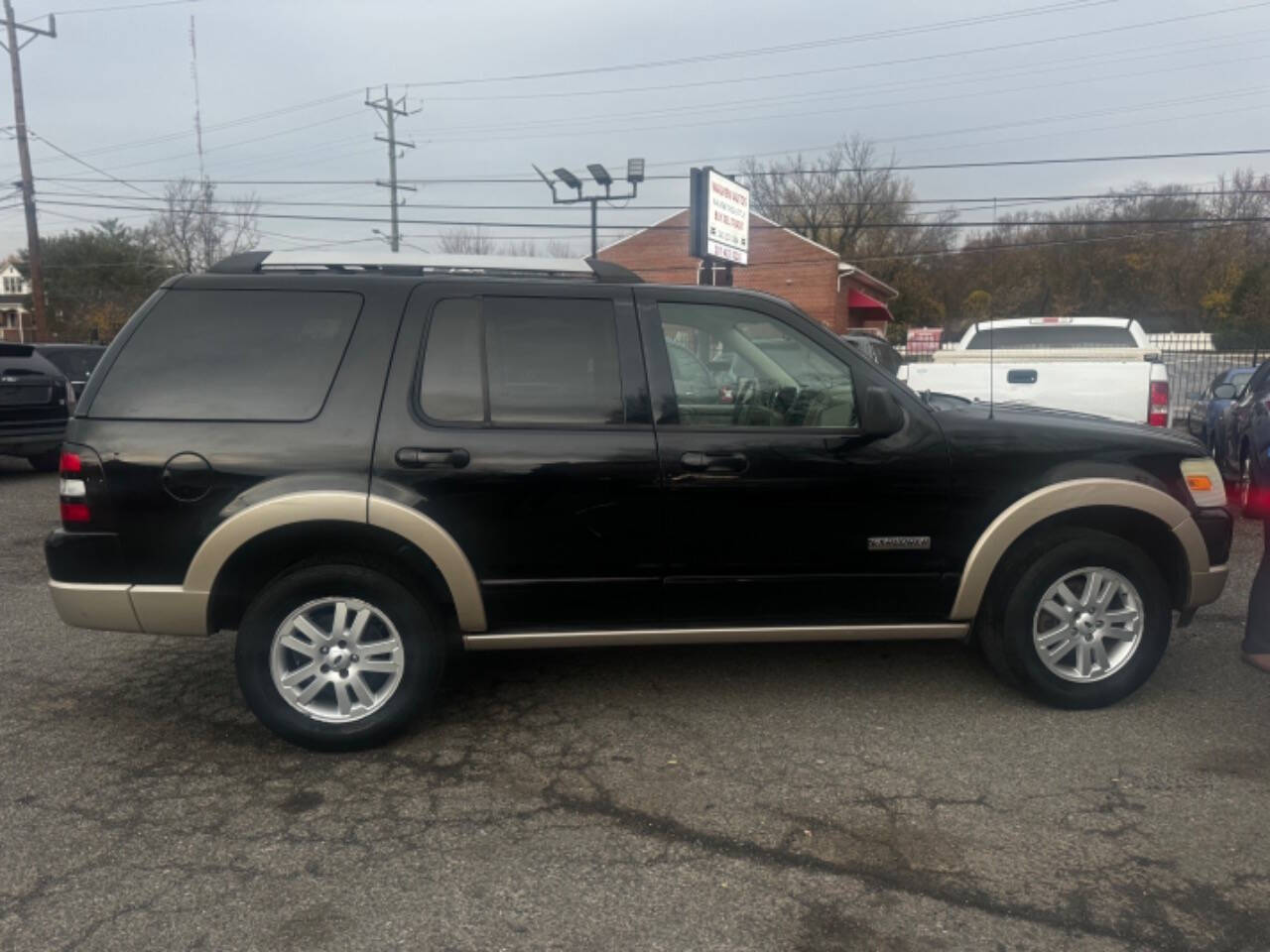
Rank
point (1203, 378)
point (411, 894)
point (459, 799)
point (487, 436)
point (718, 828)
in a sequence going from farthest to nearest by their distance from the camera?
point (1203, 378) < point (487, 436) < point (459, 799) < point (718, 828) < point (411, 894)

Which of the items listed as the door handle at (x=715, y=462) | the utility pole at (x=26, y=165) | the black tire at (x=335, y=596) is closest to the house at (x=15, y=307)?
the utility pole at (x=26, y=165)

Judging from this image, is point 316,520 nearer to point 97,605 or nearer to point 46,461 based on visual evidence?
point 97,605

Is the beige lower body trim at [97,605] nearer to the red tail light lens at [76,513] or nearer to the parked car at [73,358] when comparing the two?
the red tail light lens at [76,513]

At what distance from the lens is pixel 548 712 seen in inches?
173

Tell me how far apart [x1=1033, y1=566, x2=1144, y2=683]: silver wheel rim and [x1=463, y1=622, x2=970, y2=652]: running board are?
1.15ft

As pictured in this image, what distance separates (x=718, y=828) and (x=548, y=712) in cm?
123

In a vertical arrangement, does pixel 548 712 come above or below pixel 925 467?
below

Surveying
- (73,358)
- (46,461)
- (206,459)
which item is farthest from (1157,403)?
(73,358)

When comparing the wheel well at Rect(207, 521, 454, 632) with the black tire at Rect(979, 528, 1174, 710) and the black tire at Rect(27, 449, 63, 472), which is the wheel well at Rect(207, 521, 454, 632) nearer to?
the black tire at Rect(979, 528, 1174, 710)

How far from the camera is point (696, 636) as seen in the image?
4.15 meters

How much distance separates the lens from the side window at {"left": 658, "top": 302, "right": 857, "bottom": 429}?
4.15m

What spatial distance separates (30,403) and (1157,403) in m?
11.8

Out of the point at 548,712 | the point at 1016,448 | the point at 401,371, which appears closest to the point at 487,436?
the point at 401,371

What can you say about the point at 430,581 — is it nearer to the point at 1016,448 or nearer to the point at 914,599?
the point at 914,599
